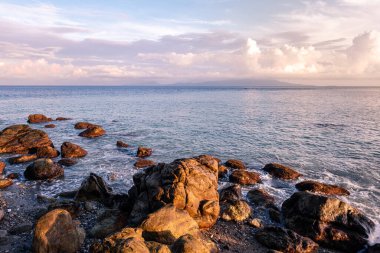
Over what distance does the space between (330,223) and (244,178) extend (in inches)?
363

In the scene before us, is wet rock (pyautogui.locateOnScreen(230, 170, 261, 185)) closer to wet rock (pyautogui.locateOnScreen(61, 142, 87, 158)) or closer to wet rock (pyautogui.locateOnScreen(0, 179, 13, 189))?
wet rock (pyautogui.locateOnScreen(61, 142, 87, 158))

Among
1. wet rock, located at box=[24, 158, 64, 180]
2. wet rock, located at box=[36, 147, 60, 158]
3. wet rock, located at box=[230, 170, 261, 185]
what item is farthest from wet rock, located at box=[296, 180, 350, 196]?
wet rock, located at box=[36, 147, 60, 158]

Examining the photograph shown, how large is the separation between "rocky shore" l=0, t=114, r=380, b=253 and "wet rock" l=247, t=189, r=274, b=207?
0.25ft

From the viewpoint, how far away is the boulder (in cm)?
1292

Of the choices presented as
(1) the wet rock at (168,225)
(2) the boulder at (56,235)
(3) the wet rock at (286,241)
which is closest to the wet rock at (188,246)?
(1) the wet rock at (168,225)

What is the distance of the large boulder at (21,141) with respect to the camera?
3431 centimetres

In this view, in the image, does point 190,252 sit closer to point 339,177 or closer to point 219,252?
point 219,252

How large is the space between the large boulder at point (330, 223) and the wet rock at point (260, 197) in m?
2.52

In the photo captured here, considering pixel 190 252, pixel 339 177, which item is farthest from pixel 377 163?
pixel 190 252

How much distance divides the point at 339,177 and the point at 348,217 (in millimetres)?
11333

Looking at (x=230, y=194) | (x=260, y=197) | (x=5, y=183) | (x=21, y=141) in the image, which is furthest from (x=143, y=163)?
(x=21, y=141)

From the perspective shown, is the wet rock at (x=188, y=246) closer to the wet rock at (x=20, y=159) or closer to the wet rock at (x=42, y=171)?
the wet rock at (x=42, y=171)

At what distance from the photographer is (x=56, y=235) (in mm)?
13156

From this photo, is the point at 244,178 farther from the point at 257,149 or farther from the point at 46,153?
the point at 46,153
